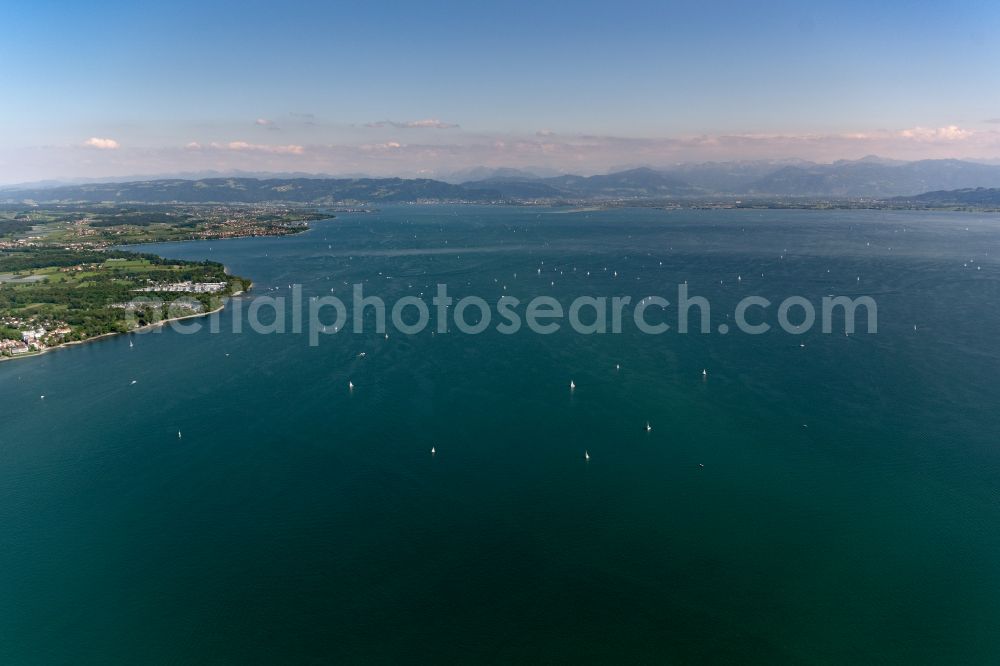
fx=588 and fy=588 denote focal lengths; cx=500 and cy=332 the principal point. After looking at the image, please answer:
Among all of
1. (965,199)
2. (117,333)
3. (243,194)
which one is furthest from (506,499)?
(243,194)

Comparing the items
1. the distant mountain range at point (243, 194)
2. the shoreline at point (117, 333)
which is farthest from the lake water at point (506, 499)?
the distant mountain range at point (243, 194)

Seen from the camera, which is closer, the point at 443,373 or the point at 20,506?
the point at 20,506

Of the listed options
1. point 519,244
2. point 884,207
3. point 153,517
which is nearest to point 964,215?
point 884,207

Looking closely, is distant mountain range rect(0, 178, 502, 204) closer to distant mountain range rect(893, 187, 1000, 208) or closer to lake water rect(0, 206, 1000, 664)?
distant mountain range rect(893, 187, 1000, 208)

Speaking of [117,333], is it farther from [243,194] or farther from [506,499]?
[243,194]

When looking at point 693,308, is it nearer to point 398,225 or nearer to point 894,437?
point 894,437

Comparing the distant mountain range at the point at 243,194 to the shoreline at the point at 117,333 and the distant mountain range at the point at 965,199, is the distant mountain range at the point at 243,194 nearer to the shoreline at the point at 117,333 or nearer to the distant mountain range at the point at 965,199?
the distant mountain range at the point at 965,199

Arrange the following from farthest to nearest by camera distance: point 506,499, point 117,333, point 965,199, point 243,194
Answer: point 243,194 → point 965,199 → point 117,333 → point 506,499

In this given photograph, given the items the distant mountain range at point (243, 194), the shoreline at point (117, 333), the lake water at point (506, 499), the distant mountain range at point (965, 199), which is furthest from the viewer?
the distant mountain range at point (243, 194)
